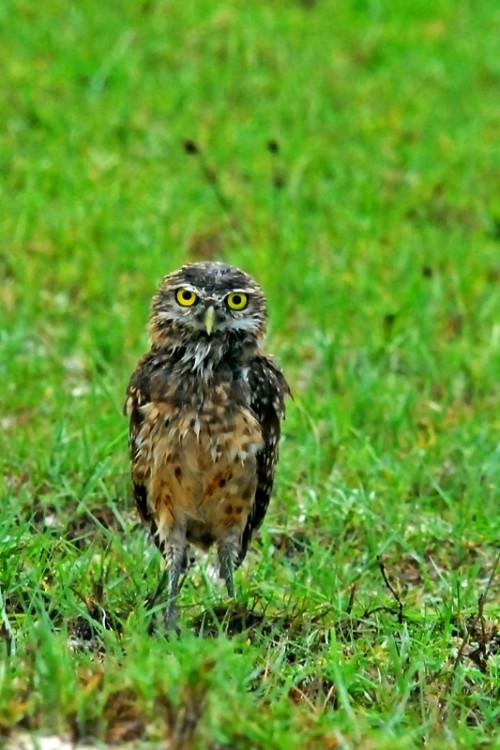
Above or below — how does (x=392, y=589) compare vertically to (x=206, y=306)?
below

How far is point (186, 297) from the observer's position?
5645mm

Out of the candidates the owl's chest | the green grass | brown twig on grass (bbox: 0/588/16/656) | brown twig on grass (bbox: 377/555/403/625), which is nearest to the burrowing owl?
the owl's chest

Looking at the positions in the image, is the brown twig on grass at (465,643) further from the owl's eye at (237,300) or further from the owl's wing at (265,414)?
the owl's eye at (237,300)

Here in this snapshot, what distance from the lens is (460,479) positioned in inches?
281

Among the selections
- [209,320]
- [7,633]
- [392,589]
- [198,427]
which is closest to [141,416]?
[198,427]

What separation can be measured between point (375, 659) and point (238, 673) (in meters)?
0.91

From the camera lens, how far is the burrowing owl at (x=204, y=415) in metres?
5.54

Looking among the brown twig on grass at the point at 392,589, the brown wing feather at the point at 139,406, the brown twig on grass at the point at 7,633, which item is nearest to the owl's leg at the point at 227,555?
the brown wing feather at the point at 139,406

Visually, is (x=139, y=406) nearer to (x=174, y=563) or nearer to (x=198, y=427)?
(x=198, y=427)

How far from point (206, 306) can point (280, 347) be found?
2.94 metres

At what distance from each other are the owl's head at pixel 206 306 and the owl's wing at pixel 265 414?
5.6 inches

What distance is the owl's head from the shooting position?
18.4 ft

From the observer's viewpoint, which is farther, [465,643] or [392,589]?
[392,589]

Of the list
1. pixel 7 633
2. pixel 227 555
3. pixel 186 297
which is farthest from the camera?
pixel 227 555
